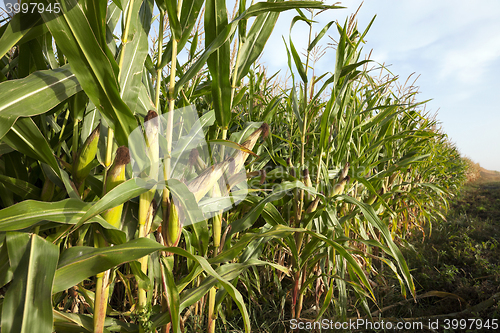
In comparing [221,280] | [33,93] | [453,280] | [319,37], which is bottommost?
[453,280]

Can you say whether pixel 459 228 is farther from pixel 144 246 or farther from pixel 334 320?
pixel 144 246

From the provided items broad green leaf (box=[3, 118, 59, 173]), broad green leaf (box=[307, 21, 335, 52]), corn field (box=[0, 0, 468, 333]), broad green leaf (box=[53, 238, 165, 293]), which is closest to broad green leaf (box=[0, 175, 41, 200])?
corn field (box=[0, 0, 468, 333])

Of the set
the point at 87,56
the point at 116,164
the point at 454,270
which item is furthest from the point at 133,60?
the point at 454,270

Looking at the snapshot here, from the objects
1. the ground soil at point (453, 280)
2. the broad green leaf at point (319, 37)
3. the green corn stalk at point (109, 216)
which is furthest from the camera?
the ground soil at point (453, 280)

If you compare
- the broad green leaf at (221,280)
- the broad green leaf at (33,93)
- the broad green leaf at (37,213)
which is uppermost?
the broad green leaf at (33,93)

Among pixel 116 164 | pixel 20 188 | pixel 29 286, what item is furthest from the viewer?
pixel 20 188

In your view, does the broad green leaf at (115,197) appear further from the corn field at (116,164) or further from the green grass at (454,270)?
the green grass at (454,270)

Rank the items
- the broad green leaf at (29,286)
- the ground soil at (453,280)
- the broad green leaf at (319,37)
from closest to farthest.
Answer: the broad green leaf at (29,286) < the broad green leaf at (319,37) < the ground soil at (453,280)

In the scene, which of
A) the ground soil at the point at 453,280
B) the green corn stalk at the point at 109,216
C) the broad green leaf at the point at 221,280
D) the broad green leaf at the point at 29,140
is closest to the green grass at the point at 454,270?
the ground soil at the point at 453,280

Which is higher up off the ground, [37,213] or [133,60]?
[133,60]

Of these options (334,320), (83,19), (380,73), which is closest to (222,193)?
(83,19)

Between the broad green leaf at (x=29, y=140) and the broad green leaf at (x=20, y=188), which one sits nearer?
the broad green leaf at (x=29, y=140)

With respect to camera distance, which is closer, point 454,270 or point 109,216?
point 109,216

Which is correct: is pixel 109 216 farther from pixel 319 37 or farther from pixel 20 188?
pixel 319 37
